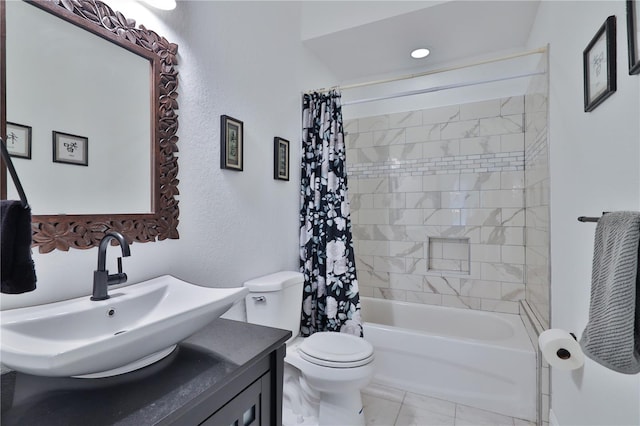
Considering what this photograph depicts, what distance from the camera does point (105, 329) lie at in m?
0.99

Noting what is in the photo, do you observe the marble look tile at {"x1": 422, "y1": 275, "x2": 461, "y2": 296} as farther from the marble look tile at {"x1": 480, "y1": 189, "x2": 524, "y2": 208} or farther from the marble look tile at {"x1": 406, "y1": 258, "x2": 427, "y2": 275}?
the marble look tile at {"x1": 480, "y1": 189, "x2": 524, "y2": 208}

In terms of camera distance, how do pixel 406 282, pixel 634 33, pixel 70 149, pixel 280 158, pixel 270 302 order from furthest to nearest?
pixel 406 282 < pixel 280 158 < pixel 270 302 < pixel 70 149 < pixel 634 33

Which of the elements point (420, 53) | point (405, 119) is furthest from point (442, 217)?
point (420, 53)

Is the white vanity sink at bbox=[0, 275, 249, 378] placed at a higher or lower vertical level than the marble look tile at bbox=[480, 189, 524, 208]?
lower

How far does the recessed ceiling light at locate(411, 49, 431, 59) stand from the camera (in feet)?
8.80

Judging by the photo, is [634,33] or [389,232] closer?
[634,33]

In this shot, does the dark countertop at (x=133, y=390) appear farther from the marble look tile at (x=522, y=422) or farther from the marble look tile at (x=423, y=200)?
the marble look tile at (x=423, y=200)

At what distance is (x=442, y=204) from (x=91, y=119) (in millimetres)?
2613

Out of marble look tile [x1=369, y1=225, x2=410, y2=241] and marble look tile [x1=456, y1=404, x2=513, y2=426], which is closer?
marble look tile [x1=456, y1=404, x2=513, y2=426]

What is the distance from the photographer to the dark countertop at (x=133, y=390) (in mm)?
658

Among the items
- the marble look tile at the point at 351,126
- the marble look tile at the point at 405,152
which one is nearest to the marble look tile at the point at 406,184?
the marble look tile at the point at 405,152

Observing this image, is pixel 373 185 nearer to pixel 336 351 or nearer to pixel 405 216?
pixel 405 216

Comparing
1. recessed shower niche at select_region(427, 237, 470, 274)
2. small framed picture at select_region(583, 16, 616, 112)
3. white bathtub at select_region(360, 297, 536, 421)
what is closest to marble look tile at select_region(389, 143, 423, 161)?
recessed shower niche at select_region(427, 237, 470, 274)

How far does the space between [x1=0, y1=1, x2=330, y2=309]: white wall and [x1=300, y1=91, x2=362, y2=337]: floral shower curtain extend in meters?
0.10
